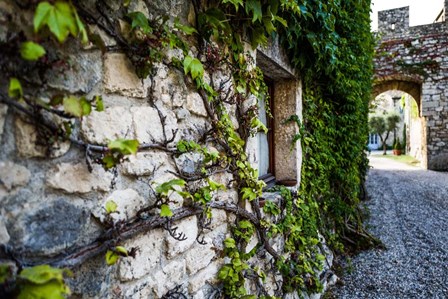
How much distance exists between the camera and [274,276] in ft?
7.80

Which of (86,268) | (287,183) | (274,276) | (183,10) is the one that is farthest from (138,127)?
(287,183)

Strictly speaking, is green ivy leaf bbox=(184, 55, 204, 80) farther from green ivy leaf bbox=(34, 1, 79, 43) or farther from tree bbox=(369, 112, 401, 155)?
tree bbox=(369, 112, 401, 155)

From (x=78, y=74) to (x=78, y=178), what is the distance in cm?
33

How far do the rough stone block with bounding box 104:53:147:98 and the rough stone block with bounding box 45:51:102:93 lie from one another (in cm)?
4

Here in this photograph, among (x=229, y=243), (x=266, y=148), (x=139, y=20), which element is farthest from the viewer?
(x=266, y=148)

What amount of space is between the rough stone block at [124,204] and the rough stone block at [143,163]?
0.08m

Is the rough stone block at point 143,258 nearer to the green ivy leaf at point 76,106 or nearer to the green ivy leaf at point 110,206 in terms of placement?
the green ivy leaf at point 110,206

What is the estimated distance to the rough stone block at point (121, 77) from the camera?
1114 mm

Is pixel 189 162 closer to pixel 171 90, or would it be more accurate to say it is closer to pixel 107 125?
pixel 171 90

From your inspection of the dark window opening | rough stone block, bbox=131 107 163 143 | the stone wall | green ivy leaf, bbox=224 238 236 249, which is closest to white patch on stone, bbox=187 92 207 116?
the stone wall

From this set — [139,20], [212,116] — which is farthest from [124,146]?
[212,116]

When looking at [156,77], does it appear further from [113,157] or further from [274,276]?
[274,276]

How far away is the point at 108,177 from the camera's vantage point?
110 centimetres

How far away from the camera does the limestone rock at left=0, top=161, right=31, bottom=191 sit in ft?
2.70
